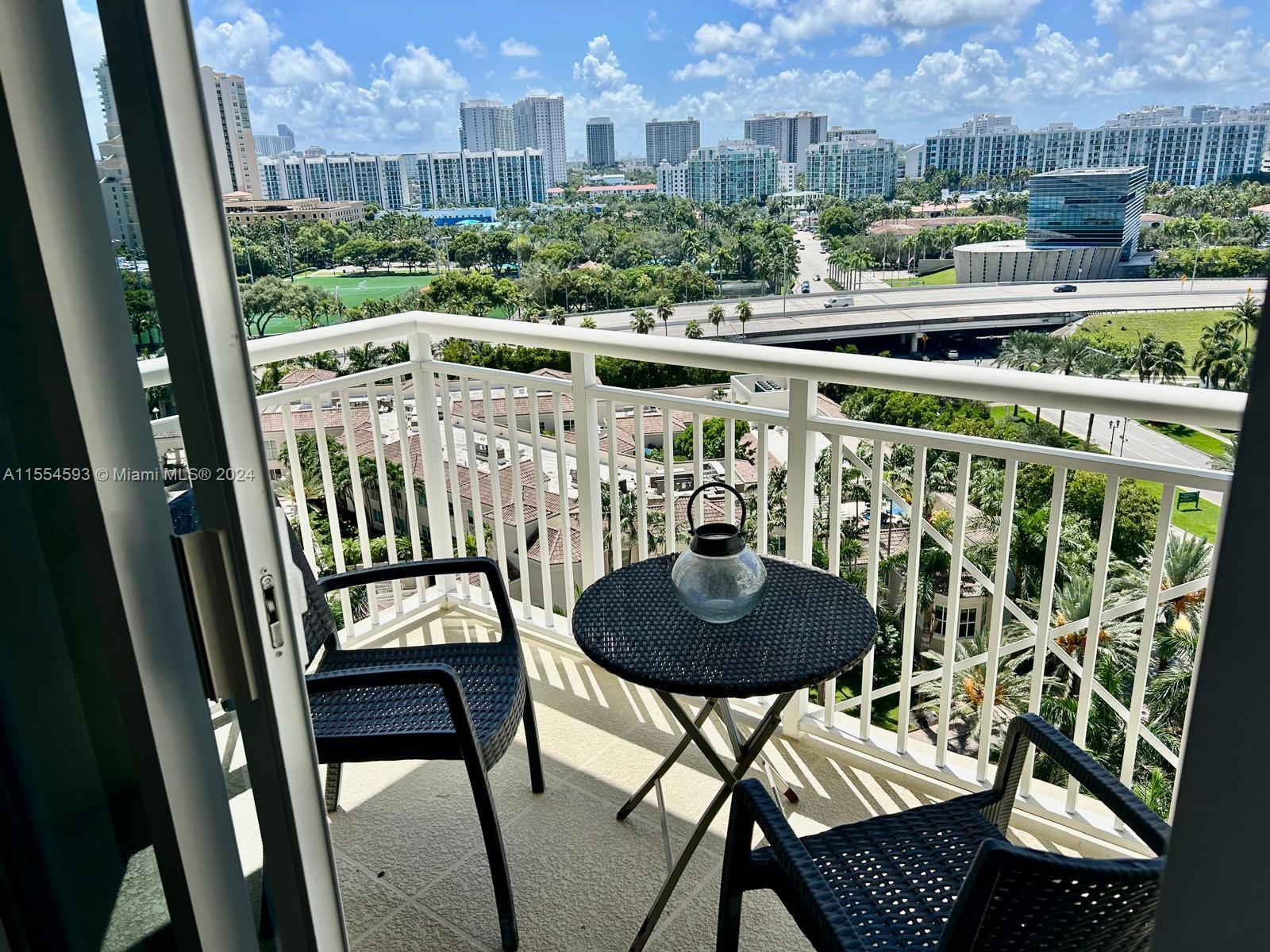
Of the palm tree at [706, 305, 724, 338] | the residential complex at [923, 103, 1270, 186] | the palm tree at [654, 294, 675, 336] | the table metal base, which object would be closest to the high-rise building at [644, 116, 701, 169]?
the palm tree at [654, 294, 675, 336]

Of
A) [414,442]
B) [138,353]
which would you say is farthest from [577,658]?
[138,353]

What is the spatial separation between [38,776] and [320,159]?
6975 millimetres

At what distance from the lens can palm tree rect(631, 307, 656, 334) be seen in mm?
7793

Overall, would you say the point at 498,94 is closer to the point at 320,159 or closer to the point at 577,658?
the point at 320,159

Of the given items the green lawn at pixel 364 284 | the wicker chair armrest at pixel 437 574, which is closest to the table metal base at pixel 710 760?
the wicker chair armrest at pixel 437 574

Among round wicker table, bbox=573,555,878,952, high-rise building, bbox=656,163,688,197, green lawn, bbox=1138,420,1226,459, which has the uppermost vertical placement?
high-rise building, bbox=656,163,688,197

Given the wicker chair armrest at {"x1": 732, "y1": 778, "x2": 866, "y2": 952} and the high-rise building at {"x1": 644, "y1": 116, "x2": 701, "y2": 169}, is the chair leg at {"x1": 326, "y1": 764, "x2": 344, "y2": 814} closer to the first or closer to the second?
the wicker chair armrest at {"x1": 732, "y1": 778, "x2": 866, "y2": 952}

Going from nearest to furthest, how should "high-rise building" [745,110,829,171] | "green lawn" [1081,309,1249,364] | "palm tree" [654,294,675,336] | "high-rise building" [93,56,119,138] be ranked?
"high-rise building" [93,56,119,138]
"green lawn" [1081,309,1249,364]
"palm tree" [654,294,675,336]
"high-rise building" [745,110,829,171]

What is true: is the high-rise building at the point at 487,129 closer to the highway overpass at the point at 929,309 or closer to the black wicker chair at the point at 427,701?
the highway overpass at the point at 929,309

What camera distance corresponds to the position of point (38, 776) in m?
0.95

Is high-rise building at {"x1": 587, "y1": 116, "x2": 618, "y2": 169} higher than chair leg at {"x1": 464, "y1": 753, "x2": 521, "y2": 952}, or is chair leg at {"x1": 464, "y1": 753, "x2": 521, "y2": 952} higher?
high-rise building at {"x1": 587, "y1": 116, "x2": 618, "y2": 169}

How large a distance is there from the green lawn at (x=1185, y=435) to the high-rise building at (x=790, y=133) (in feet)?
22.0

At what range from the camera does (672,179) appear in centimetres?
934

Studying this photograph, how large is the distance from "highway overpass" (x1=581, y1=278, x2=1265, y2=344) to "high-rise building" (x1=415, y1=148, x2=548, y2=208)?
1300 mm
